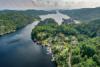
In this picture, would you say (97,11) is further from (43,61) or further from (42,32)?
(43,61)

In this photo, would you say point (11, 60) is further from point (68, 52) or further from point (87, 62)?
point (87, 62)

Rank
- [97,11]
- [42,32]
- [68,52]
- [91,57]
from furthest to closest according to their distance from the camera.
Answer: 1. [97,11]
2. [42,32]
3. [68,52]
4. [91,57]

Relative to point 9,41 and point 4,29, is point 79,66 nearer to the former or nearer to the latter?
point 9,41

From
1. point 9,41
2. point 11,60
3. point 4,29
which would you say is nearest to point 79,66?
point 11,60

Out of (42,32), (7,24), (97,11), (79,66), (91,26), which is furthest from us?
(97,11)

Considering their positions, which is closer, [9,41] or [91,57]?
[91,57]

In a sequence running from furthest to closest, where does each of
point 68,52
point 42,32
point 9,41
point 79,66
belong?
1. point 42,32
2. point 9,41
3. point 68,52
4. point 79,66

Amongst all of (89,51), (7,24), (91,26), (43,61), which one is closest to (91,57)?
(89,51)

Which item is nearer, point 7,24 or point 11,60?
point 11,60

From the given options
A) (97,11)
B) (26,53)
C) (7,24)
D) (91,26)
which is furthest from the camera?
(97,11)
